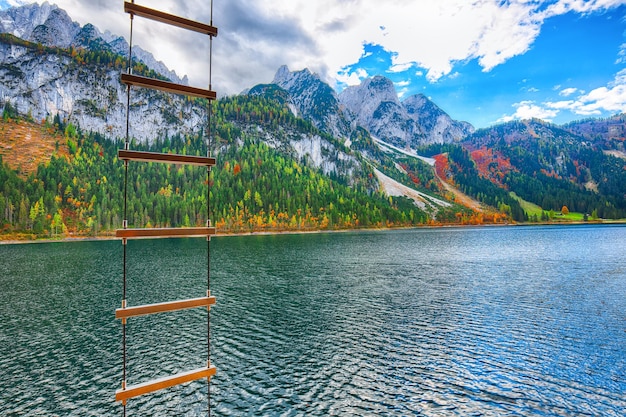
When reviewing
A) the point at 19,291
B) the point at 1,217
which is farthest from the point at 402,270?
the point at 1,217

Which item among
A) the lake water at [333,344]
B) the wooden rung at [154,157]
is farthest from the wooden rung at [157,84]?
the lake water at [333,344]

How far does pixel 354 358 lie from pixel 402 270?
164ft

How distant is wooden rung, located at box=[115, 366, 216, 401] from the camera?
9.95 metres

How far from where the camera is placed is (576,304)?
47000 mm

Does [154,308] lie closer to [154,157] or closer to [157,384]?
[157,384]

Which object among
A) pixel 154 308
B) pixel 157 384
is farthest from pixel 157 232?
pixel 157 384

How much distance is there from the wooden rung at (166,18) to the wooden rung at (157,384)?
11516 mm

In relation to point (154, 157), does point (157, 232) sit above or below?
below

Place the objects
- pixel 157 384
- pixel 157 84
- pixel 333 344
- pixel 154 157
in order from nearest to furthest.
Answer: pixel 157 384 → pixel 154 157 → pixel 157 84 → pixel 333 344

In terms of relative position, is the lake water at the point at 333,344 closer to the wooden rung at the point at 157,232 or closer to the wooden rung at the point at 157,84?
the wooden rung at the point at 157,232

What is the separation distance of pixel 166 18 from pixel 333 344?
30758mm

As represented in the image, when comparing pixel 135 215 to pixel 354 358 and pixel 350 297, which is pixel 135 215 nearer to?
pixel 350 297

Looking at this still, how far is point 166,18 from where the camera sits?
38.2 ft

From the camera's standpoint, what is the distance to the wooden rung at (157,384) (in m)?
9.95
